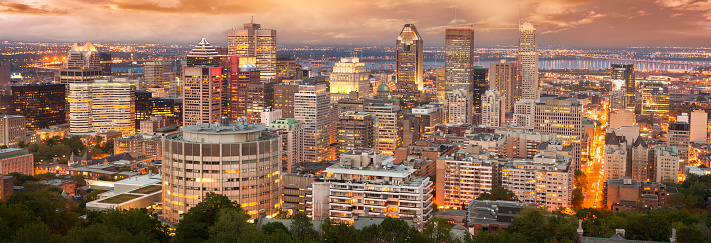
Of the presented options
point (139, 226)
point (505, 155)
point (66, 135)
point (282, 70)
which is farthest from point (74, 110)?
point (139, 226)

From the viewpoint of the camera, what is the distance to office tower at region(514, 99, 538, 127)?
9347 cm

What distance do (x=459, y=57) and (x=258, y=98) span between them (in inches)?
1997

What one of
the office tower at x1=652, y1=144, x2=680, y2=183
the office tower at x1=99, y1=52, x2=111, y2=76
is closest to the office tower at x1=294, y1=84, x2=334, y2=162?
the office tower at x1=652, y1=144, x2=680, y2=183

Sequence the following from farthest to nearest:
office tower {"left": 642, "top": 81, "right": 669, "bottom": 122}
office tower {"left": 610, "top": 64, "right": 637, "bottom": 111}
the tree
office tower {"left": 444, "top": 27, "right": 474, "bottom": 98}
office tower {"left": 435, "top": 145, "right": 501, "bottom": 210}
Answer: office tower {"left": 444, "top": 27, "right": 474, "bottom": 98}, office tower {"left": 610, "top": 64, "right": 637, "bottom": 111}, office tower {"left": 642, "top": 81, "right": 669, "bottom": 122}, office tower {"left": 435, "top": 145, "right": 501, "bottom": 210}, the tree

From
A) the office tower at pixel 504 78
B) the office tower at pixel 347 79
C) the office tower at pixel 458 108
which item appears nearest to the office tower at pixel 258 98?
the office tower at pixel 347 79

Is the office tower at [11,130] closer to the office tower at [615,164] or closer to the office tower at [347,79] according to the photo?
the office tower at [347,79]

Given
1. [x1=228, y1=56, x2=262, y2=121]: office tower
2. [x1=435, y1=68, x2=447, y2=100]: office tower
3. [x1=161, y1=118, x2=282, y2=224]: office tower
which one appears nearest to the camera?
[x1=161, y1=118, x2=282, y2=224]: office tower

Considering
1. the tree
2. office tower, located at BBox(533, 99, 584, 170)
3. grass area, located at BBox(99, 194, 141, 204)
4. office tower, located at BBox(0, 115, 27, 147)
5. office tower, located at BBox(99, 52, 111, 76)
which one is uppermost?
office tower, located at BBox(99, 52, 111, 76)

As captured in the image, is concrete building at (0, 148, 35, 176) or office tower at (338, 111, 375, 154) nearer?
concrete building at (0, 148, 35, 176)

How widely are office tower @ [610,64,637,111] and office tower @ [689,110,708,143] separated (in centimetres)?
2691

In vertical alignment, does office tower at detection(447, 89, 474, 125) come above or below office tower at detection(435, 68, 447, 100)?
below

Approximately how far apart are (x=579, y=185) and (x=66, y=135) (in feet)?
225

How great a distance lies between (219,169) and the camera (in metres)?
44.7

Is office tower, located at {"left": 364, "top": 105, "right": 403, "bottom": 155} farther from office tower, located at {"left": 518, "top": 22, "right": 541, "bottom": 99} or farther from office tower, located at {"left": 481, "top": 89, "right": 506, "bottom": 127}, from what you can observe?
office tower, located at {"left": 518, "top": 22, "right": 541, "bottom": 99}
